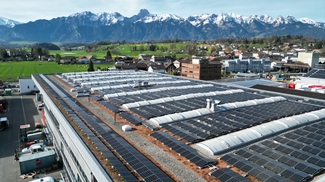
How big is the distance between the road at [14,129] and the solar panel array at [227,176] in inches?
920

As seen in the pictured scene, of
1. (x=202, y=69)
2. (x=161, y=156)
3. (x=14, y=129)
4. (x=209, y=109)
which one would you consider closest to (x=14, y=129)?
(x=14, y=129)

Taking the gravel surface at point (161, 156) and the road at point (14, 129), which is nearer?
the gravel surface at point (161, 156)

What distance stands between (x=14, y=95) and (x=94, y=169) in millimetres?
66608


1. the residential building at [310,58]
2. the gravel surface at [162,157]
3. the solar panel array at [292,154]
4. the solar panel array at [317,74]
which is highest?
the residential building at [310,58]

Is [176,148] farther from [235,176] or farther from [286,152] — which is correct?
[286,152]

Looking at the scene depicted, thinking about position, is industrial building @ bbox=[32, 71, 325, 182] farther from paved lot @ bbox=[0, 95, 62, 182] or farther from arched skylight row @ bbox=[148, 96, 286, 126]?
paved lot @ bbox=[0, 95, 62, 182]

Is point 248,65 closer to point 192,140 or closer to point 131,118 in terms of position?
point 131,118

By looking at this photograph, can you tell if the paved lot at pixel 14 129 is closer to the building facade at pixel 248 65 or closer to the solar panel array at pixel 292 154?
the solar panel array at pixel 292 154

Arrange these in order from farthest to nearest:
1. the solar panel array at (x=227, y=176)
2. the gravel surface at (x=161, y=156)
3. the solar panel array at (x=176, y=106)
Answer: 1. the solar panel array at (x=176, y=106)
2. the gravel surface at (x=161, y=156)
3. the solar panel array at (x=227, y=176)

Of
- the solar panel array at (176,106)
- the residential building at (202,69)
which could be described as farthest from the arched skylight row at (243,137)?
the residential building at (202,69)

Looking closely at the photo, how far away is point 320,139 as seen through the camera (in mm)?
17391

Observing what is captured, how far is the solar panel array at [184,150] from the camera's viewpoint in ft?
47.0

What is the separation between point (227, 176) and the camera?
12.6 meters

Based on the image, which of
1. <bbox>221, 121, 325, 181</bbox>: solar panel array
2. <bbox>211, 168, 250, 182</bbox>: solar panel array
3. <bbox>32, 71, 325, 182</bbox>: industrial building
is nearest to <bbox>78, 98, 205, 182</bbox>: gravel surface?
<bbox>32, 71, 325, 182</bbox>: industrial building
